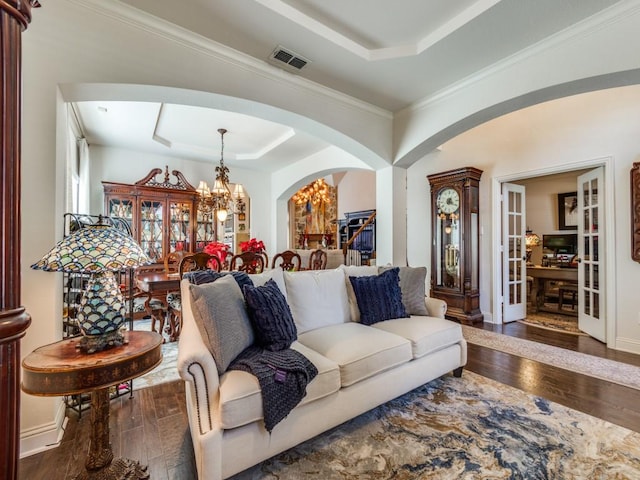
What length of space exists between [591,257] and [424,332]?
311 centimetres

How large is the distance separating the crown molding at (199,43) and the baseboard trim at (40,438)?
2.63 meters

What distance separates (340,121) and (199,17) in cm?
157

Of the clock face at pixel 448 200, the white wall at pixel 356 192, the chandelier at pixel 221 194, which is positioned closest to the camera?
the chandelier at pixel 221 194

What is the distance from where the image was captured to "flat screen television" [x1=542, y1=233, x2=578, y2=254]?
5617 mm

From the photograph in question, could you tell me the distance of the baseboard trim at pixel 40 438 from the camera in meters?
1.71

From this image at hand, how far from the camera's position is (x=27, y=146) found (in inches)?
67.5

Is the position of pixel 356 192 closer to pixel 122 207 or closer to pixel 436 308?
pixel 122 207

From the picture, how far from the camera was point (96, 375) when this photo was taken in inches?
52.0

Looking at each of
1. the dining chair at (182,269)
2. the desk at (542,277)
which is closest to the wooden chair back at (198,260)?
the dining chair at (182,269)

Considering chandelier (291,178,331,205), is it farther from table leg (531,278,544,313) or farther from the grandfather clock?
table leg (531,278,544,313)

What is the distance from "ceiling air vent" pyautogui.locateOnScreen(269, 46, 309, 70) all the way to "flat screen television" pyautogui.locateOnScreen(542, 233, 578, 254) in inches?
236

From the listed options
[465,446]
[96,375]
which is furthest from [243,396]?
[465,446]

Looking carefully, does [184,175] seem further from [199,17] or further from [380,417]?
[380,417]

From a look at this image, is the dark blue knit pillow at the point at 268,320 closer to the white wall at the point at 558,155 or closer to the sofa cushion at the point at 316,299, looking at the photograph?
the sofa cushion at the point at 316,299
